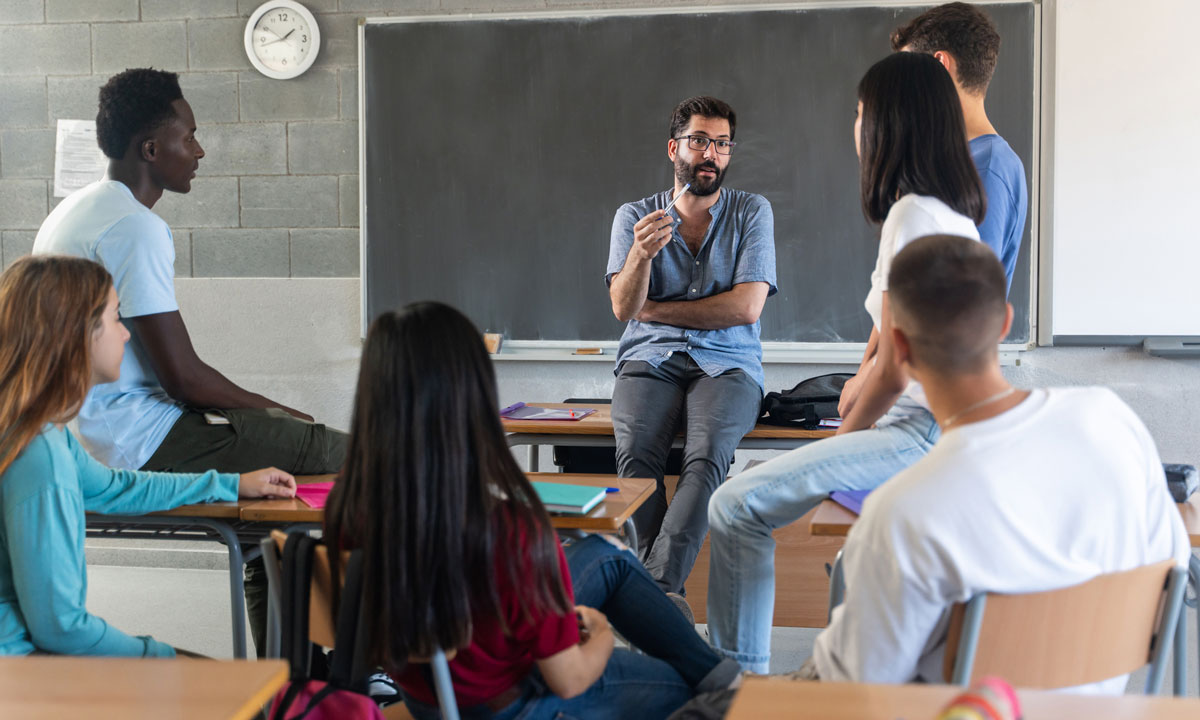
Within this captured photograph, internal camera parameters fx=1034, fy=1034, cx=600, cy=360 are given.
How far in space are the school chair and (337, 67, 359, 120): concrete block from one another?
3027 millimetres

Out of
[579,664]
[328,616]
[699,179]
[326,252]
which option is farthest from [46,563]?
[326,252]

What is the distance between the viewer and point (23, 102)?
14.1 ft

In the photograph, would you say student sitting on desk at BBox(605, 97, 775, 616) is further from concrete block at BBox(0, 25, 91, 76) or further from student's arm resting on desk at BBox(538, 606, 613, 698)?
concrete block at BBox(0, 25, 91, 76)

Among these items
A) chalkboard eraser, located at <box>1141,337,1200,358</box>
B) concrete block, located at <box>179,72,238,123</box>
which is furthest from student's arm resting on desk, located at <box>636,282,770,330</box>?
concrete block, located at <box>179,72,238,123</box>

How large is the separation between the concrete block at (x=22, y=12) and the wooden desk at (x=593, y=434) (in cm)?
296

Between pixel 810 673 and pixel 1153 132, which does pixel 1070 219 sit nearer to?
pixel 1153 132

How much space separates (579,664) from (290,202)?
10.7 feet

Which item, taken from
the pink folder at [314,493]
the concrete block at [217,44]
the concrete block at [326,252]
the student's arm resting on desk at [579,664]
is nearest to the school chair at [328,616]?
the student's arm resting on desk at [579,664]

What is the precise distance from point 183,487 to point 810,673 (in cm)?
127

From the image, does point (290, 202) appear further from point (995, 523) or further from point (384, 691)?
point (995, 523)

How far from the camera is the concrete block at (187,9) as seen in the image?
4.16 meters

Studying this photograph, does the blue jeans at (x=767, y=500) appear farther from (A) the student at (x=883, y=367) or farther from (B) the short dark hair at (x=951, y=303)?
(B) the short dark hair at (x=951, y=303)

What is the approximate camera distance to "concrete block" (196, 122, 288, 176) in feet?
13.7

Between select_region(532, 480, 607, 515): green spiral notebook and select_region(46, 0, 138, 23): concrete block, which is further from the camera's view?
select_region(46, 0, 138, 23): concrete block
